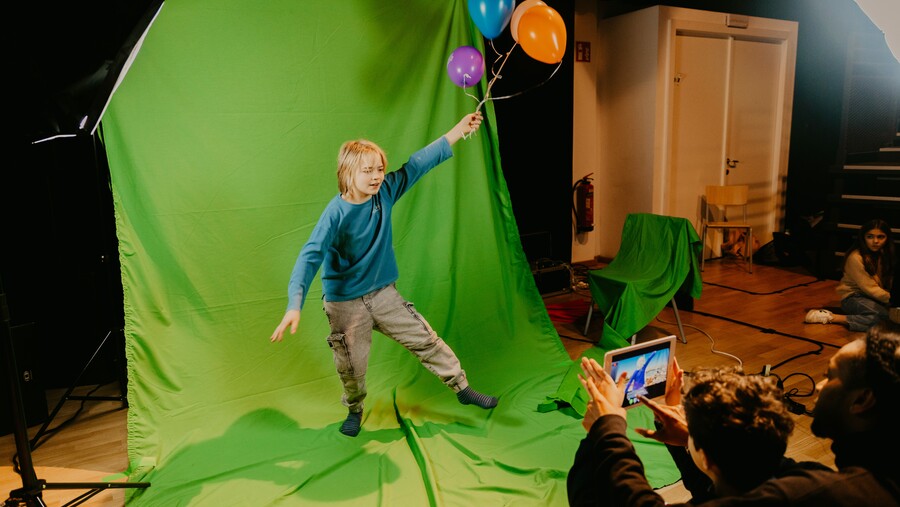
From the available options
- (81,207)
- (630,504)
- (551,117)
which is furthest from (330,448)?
(551,117)

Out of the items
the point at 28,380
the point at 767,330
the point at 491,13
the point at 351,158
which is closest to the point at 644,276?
the point at 767,330

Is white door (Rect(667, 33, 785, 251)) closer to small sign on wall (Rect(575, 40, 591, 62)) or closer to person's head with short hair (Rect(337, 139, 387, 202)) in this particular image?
small sign on wall (Rect(575, 40, 591, 62))

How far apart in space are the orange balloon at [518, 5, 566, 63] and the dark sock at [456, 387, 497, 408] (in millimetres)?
1550

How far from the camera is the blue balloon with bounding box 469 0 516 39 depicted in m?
2.56

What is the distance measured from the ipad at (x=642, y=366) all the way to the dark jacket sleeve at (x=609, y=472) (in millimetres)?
515

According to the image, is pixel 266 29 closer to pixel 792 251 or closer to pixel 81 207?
pixel 81 207

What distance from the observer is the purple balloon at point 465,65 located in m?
2.77

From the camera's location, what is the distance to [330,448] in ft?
8.48

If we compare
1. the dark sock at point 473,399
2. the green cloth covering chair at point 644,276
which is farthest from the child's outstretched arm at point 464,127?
the green cloth covering chair at point 644,276

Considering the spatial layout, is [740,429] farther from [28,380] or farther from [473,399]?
[28,380]

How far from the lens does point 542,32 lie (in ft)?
8.86

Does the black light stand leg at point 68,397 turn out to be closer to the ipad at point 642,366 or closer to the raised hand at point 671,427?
the ipad at point 642,366

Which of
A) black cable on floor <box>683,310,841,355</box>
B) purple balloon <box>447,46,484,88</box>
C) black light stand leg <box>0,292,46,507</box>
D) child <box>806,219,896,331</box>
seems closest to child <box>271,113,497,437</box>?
purple balloon <box>447,46,484,88</box>

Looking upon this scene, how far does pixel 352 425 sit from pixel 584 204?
409 cm
